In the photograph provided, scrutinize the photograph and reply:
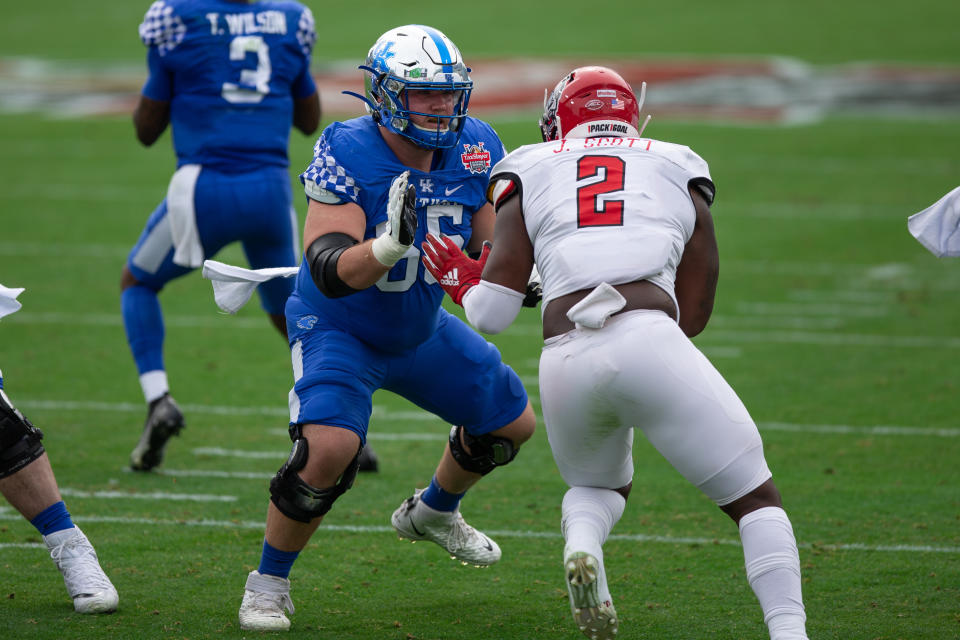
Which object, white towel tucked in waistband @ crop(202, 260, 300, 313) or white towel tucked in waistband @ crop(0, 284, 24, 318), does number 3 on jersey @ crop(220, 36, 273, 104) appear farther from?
white towel tucked in waistband @ crop(0, 284, 24, 318)

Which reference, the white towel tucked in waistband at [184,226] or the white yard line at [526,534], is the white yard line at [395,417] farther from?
the white yard line at [526,534]

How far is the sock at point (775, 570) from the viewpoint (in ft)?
10.3

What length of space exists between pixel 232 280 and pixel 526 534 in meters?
1.50

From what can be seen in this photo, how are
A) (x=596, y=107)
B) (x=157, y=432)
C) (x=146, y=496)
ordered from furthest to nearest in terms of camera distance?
(x=157, y=432) < (x=146, y=496) < (x=596, y=107)

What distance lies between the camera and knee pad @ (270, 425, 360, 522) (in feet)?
12.1

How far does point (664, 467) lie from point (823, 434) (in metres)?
0.88

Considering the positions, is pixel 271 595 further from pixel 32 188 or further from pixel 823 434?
pixel 32 188

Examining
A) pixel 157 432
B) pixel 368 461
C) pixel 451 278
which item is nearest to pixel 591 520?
pixel 451 278

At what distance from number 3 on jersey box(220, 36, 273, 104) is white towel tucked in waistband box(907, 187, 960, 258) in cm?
310

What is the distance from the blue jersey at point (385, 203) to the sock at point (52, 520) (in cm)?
97

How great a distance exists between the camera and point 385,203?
3857mm

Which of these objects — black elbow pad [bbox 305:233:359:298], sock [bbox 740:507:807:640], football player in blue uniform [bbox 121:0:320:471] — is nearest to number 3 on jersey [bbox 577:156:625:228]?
black elbow pad [bbox 305:233:359:298]

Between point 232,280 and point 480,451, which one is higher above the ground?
point 232,280

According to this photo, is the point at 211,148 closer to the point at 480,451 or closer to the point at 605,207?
the point at 480,451
